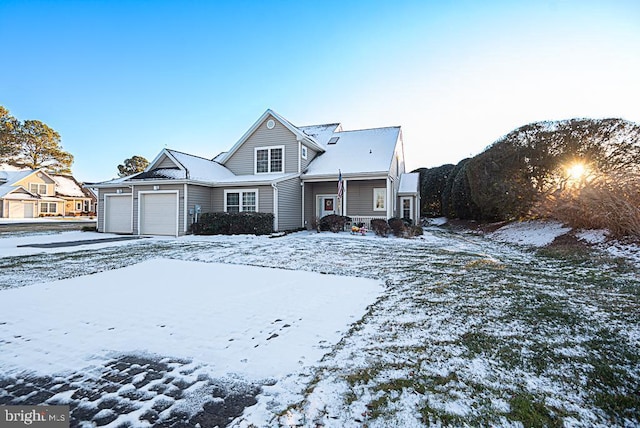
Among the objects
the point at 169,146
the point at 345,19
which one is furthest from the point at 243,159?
the point at 345,19

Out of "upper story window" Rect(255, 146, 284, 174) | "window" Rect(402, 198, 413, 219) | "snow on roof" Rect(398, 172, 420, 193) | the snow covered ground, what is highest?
"upper story window" Rect(255, 146, 284, 174)

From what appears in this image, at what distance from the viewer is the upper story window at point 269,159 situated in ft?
56.9

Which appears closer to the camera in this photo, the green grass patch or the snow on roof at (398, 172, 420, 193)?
the green grass patch

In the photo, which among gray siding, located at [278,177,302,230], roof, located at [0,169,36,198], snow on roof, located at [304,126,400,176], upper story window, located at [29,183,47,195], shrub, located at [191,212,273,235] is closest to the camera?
shrub, located at [191,212,273,235]

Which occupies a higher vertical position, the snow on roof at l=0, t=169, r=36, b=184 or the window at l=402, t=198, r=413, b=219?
the snow on roof at l=0, t=169, r=36, b=184

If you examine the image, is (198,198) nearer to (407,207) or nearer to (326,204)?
(326,204)

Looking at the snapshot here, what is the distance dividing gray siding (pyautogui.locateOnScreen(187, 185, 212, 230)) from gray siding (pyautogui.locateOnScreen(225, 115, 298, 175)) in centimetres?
280

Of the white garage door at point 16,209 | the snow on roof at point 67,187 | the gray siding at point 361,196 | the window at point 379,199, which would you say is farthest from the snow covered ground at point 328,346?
the snow on roof at point 67,187

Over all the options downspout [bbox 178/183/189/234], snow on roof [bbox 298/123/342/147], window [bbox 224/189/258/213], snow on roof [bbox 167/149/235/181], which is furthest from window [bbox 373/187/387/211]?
downspout [bbox 178/183/189/234]

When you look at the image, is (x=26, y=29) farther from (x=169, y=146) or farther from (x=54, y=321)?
(x=54, y=321)

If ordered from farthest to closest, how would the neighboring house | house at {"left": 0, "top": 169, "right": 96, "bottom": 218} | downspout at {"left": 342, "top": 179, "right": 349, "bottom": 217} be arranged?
the neighboring house → house at {"left": 0, "top": 169, "right": 96, "bottom": 218} → downspout at {"left": 342, "top": 179, "right": 349, "bottom": 217}

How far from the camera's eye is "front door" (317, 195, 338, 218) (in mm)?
17922

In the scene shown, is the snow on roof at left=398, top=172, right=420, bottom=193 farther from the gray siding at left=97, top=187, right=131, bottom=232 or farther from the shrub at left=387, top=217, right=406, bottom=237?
the gray siding at left=97, top=187, right=131, bottom=232

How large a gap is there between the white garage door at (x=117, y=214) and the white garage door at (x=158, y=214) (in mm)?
1371
